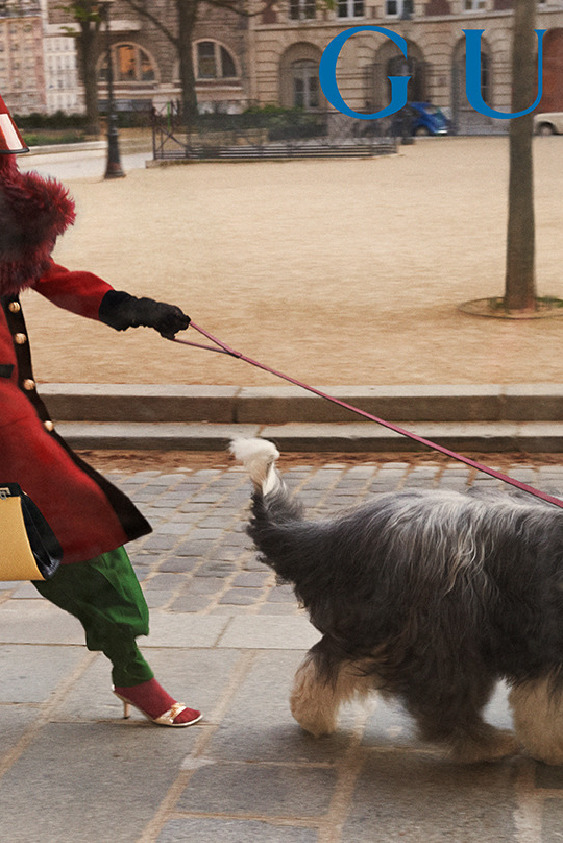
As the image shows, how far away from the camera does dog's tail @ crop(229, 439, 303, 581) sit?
292 centimetres

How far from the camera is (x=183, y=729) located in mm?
3115

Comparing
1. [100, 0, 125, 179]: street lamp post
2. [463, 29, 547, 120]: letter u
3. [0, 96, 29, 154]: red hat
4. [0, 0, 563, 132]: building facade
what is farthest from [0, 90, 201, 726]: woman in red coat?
[100, 0, 125, 179]: street lamp post

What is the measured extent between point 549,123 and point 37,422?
9491 mm

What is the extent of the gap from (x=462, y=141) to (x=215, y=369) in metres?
6.49

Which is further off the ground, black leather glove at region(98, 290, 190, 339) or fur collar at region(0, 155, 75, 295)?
fur collar at region(0, 155, 75, 295)

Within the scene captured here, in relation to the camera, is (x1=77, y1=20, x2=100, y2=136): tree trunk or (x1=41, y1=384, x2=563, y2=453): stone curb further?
(x1=77, y1=20, x2=100, y2=136): tree trunk

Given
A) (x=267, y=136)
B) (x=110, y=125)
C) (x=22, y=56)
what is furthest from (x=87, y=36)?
(x=110, y=125)

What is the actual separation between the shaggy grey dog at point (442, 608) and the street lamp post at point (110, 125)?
8858mm

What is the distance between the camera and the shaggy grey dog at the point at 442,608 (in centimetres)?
262

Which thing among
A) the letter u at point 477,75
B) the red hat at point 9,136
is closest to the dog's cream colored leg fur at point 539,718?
the red hat at point 9,136

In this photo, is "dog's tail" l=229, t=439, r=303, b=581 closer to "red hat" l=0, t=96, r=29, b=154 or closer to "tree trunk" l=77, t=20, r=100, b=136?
"red hat" l=0, t=96, r=29, b=154

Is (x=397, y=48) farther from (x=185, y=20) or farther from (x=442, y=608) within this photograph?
(x=442, y=608)

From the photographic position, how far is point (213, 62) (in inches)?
401

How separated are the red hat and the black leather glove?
447 mm
